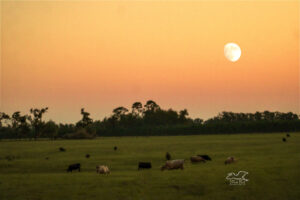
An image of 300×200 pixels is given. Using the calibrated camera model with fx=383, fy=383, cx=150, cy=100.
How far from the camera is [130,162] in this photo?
3566 centimetres

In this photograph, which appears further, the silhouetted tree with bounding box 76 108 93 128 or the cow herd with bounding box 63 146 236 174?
the silhouetted tree with bounding box 76 108 93 128

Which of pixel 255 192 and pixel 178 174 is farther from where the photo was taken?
pixel 178 174

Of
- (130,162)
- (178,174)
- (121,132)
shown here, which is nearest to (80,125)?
(121,132)

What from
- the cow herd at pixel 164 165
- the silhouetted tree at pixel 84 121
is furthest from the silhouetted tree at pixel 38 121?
the cow herd at pixel 164 165

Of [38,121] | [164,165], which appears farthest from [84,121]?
[164,165]

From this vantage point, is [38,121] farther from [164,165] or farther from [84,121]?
[164,165]

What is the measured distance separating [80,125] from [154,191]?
5029 inches

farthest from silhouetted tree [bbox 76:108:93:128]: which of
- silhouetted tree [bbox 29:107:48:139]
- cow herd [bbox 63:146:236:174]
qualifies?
cow herd [bbox 63:146:236:174]

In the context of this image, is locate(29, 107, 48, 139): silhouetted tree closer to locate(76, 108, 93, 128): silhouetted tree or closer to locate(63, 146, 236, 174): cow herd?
locate(76, 108, 93, 128): silhouetted tree

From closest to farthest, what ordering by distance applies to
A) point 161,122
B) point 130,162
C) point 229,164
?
point 229,164, point 130,162, point 161,122

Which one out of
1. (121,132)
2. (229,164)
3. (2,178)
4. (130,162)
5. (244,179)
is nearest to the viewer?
(244,179)

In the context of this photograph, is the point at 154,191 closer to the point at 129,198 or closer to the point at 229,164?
the point at 129,198

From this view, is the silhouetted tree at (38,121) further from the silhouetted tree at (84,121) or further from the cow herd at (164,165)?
the cow herd at (164,165)

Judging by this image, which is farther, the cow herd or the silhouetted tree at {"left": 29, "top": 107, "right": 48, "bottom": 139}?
the silhouetted tree at {"left": 29, "top": 107, "right": 48, "bottom": 139}
